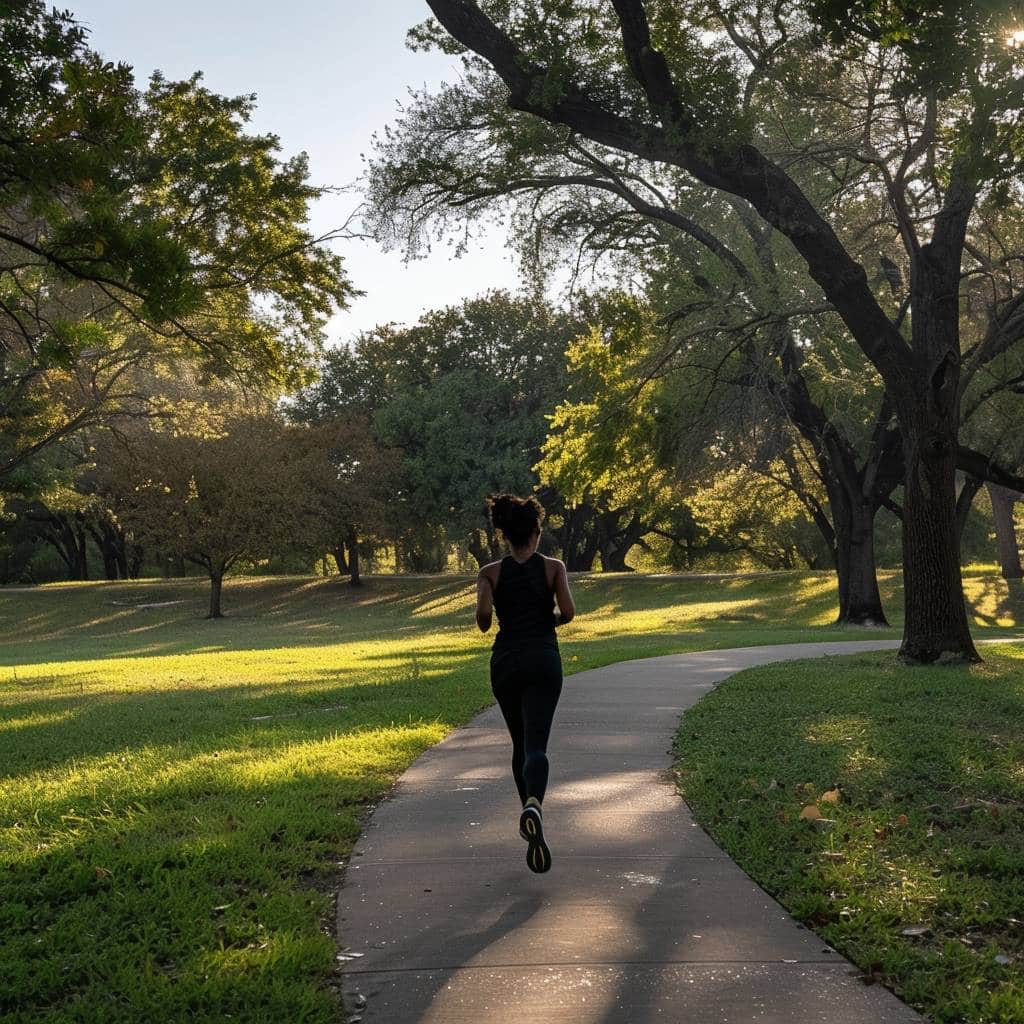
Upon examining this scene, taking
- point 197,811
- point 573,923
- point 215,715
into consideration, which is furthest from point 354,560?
point 573,923

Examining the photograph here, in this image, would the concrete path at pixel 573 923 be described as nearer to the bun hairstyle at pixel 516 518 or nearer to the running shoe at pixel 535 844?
the running shoe at pixel 535 844

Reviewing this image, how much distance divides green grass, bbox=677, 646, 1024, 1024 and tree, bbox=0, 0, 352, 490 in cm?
599

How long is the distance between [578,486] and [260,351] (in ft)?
28.1

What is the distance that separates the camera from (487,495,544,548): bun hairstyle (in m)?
6.30

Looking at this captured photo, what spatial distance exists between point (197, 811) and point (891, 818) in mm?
4321

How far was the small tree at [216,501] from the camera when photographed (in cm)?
4759

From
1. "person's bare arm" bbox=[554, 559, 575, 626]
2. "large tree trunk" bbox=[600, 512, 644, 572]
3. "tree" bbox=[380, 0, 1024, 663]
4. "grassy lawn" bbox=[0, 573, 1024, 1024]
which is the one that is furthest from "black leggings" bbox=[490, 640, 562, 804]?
"large tree trunk" bbox=[600, 512, 644, 572]

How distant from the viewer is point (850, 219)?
20.5 m

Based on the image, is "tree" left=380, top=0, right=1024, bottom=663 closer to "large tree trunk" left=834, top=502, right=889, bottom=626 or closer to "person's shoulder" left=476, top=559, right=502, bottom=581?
"person's shoulder" left=476, top=559, right=502, bottom=581

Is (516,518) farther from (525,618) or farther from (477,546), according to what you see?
(477,546)

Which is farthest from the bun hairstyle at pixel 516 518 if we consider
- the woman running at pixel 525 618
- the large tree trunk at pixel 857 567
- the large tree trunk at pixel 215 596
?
the large tree trunk at pixel 215 596

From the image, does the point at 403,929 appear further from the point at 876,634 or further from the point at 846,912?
the point at 876,634

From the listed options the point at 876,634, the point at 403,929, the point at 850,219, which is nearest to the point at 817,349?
the point at 850,219

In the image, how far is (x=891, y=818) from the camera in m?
7.25
